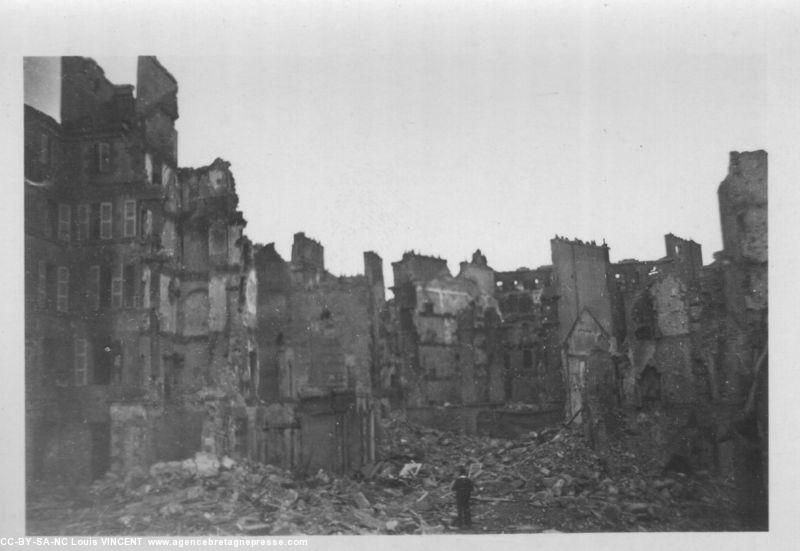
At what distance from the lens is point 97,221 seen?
12719 millimetres

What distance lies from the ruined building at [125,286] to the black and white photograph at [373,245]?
0.14 ft

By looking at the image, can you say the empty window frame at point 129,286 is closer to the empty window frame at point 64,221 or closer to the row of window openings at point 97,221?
the row of window openings at point 97,221

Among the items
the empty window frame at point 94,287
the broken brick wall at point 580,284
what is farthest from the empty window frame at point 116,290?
the broken brick wall at point 580,284

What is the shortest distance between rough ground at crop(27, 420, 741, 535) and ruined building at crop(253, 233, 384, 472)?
2.11 ft

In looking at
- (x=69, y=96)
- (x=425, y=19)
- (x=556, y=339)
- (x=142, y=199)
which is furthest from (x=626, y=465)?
(x=69, y=96)

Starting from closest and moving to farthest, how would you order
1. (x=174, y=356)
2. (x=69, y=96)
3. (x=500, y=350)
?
(x=69, y=96), (x=174, y=356), (x=500, y=350)

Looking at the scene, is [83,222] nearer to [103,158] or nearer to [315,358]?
[103,158]

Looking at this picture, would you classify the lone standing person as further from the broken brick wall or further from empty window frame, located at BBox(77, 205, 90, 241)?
empty window frame, located at BBox(77, 205, 90, 241)

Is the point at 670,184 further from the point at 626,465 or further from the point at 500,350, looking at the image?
the point at 500,350

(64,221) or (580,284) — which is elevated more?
(64,221)

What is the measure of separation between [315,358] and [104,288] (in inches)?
210

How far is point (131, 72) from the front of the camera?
1159 cm

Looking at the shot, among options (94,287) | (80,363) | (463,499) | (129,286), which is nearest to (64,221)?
(94,287)

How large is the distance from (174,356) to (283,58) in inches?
220
